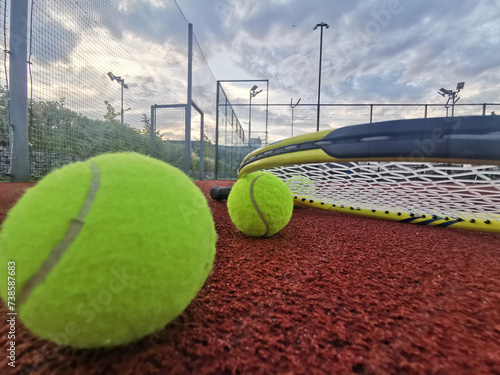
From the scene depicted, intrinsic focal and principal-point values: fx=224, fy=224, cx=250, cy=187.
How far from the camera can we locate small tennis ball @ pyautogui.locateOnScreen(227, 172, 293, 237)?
1182mm

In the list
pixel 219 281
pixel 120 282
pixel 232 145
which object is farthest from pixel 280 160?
pixel 232 145

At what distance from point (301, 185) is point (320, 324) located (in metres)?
1.67

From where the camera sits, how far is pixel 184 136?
20.3 ft

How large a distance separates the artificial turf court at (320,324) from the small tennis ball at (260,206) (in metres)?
0.20

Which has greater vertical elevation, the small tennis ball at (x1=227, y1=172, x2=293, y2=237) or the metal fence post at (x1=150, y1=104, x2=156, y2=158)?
the metal fence post at (x1=150, y1=104, x2=156, y2=158)

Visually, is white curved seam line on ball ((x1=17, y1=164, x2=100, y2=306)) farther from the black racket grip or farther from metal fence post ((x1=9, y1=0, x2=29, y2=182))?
metal fence post ((x1=9, y1=0, x2=29, y2=182))

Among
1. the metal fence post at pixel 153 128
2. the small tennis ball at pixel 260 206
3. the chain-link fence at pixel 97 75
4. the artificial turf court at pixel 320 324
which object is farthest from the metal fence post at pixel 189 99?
the artificial turf court at pixel 320 324

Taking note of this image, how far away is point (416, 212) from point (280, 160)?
128 centimetres

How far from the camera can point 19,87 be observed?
2361 mm

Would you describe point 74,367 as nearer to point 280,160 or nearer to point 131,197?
point 131,197

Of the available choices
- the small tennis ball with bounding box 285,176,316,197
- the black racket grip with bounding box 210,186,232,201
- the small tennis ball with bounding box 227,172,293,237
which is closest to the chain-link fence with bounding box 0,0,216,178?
the black racket grip with bounding box 210,186,232,201

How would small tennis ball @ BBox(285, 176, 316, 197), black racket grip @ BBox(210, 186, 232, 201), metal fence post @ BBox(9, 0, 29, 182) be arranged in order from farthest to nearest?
black racket grip @ BBox(210, 186, 232, 201), metal fence post @ BBox(9, 0, 29, 182), small tennis ball @ BBox(285, 176, 316, 197)

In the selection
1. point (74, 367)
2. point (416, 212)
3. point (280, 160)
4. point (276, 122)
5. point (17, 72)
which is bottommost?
point (74, 367)

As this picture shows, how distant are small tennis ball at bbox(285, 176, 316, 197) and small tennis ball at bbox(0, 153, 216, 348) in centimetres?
171
